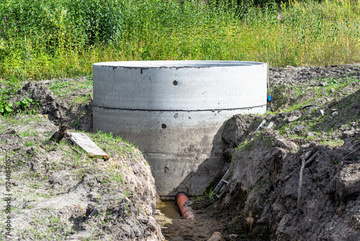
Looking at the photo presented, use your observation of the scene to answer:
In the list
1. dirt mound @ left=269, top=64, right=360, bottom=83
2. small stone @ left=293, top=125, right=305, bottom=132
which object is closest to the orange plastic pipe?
small stone @ left=293, top=125, right=305, bottom=132

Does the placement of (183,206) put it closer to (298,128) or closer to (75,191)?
(298,128)

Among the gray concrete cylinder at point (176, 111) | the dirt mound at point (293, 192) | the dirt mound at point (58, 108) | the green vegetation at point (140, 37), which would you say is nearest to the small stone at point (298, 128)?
the dirt mound at point (293, 192)

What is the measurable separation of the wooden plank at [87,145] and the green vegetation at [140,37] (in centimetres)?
548

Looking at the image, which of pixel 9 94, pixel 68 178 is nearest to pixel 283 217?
pixel 68 178

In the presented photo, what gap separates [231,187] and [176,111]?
1.46 meters

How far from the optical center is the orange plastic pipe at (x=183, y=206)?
573 cm

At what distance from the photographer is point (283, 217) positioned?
13.4 ft

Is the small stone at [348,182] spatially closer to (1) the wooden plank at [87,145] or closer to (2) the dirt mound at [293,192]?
(2) the dirt mound at [293,192]

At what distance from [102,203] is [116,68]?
9.97 feet

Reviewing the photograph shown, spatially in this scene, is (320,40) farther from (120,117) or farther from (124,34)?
(120,117)

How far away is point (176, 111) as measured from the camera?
253 inches

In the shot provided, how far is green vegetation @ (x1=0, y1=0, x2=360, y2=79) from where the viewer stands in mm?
10898

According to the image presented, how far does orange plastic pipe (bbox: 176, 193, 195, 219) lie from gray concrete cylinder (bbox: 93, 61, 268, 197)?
0.22 metres

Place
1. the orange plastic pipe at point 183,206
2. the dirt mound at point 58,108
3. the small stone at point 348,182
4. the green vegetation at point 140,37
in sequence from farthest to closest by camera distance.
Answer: the green vegetation at point 140,37
the dirt mound at point 58,108
the orange plastic pipe at point 183,206
the small stone at point 348,182
